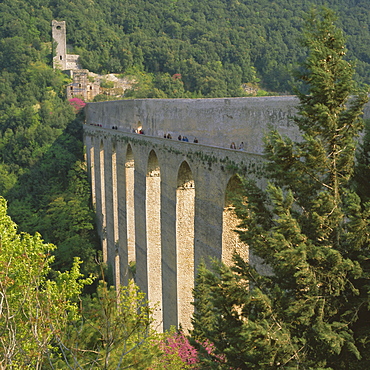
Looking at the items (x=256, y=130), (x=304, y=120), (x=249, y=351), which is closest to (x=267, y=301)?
(x=249, y=351)

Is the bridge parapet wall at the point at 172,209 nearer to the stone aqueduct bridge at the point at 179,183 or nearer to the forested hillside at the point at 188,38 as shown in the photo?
the stone aqueduct bridge at the point at 179,183

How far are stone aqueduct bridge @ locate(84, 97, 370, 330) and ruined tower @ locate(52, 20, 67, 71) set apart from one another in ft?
107

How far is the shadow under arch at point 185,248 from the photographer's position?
13.3 m

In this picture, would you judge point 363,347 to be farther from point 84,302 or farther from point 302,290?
point 84,302

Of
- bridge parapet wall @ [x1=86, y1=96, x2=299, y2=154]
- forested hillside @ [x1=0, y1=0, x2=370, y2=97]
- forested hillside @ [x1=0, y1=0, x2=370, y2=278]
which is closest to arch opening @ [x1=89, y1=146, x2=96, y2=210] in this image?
forested hillside @ [x1=0, y1=0, x2=370, y2=278]

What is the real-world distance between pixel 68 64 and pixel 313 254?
5068cm

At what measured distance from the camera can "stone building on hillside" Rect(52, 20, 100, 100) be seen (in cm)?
4413

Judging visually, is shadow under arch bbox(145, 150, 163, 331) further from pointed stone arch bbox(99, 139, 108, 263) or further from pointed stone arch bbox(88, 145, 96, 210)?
pointed stone arch bbox(88, 145, 96, 210)

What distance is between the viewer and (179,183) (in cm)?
1305

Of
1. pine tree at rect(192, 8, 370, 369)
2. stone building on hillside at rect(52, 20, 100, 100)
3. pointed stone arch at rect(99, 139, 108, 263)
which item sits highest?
stone building on hillside at rect(52, 20, 100, 100)

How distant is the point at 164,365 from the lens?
9.16 metres

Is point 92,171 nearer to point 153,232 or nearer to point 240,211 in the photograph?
point 153,232

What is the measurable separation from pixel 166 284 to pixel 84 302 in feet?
14.7

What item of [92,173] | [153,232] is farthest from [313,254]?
[92,173]
